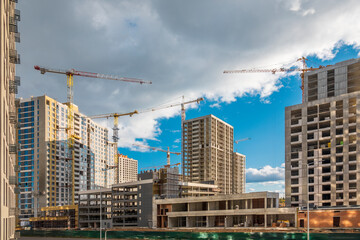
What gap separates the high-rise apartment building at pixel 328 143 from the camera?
10028 cm

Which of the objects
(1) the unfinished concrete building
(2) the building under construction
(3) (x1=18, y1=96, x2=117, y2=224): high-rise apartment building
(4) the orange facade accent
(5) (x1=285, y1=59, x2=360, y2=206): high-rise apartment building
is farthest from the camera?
(3) (x1=18, y1=96, x2=117, y2=224): high-rise apartment building

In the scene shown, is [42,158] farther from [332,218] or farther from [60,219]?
[332,218]

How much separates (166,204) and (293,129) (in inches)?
2092

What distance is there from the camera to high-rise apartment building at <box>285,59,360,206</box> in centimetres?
10028

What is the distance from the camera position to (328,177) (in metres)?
103

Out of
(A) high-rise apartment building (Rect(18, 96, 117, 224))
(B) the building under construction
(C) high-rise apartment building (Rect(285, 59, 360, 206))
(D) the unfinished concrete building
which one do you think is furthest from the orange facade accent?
(A) high-rise apartment building (Rect(18, 96, 117, 224))

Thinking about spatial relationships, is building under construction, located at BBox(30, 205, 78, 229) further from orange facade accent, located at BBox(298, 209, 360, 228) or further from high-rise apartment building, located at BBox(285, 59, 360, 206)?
orange facade accent, located at BBox(298, 209, 360, 228)

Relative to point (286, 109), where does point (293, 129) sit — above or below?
below

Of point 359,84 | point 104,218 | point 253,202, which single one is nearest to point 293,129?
point 359,84

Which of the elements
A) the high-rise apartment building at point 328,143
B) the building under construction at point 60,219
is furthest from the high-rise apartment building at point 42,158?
the high-rise apartment building at point 328,143

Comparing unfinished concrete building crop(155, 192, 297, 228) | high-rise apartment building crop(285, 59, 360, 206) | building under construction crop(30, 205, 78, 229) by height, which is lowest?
building under construction crop(30, 205, 78, 229)

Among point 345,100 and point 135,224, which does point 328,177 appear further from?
point 135,224

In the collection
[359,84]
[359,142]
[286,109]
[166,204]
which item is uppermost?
[359,84]

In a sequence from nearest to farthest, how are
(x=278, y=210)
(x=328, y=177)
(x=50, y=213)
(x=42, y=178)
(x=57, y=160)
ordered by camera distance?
(x=278, y=210) < (x=328, y=177) < (x=50, y=213) < (x=42, y=178) < (x=57, y=160)
